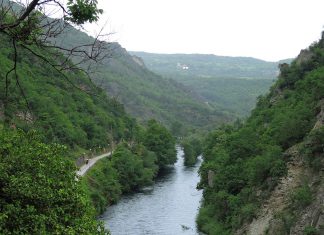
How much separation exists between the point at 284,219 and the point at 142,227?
794 inches

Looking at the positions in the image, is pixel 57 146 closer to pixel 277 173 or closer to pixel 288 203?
pixel 288 203

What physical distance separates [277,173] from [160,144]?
217 ft

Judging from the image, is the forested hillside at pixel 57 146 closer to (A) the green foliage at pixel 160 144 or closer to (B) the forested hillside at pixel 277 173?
(A) the green foliage at pixel 160 144

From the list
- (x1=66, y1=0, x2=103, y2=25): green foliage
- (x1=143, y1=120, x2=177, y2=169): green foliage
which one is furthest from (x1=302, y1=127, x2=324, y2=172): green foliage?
(x1=143, y1=120, x2=177, y2=169): green foliage

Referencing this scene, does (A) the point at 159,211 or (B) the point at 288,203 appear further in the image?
(A) the point at 159,211

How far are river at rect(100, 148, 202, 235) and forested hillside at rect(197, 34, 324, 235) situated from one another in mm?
2692

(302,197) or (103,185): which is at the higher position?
(302,197)

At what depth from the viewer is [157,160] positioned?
105m

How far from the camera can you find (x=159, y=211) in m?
62.9

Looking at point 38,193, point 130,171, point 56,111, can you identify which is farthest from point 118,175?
point 38,193

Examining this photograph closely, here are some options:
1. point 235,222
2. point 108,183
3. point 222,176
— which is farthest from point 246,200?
point 108,183

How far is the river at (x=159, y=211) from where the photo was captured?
54062mm

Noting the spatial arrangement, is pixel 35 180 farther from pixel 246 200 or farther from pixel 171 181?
pixel 171 181

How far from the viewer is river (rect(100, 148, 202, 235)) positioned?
54062 millimetres
